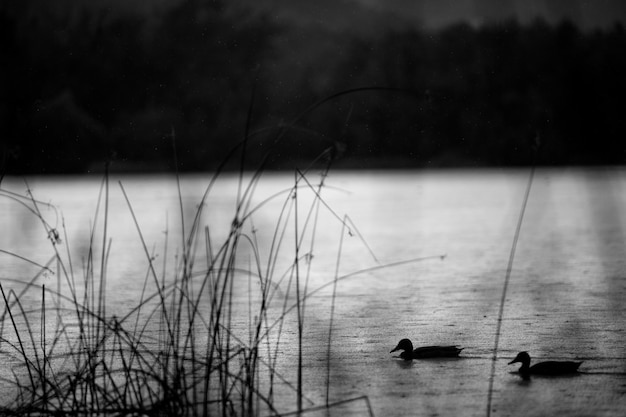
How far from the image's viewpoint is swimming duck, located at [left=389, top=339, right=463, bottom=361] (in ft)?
10.8

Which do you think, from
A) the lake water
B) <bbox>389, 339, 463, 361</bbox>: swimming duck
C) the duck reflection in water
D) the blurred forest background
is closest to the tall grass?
the lake water

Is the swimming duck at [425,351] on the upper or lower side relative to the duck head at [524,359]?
lower

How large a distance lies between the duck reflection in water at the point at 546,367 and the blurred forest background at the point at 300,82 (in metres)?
14.4

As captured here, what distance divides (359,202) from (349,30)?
708 inches

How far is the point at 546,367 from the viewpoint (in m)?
3.04

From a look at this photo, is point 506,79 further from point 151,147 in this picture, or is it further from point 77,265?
point 77,265

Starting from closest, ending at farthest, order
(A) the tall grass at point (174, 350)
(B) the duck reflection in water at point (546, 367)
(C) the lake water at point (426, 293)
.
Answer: (A) the tall grass at point (174, 350)
(C) the lake water at point (426, 293)
(B) the duck reflection in water at point (546, 367)

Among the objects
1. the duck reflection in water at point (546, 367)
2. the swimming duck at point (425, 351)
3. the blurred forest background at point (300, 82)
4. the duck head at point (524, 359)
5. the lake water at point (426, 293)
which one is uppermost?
the blurred forest background at point (300, 82)

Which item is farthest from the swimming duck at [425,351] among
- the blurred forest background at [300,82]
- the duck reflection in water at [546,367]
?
the blurred forest background at [300,82]

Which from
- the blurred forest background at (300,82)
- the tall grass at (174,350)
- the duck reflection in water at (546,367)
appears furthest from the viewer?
the blurred forest background at (300,82)

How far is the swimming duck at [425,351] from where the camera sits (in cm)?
330

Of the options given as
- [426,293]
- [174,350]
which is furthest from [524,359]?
[426,293]

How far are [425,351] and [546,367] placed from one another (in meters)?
0.41

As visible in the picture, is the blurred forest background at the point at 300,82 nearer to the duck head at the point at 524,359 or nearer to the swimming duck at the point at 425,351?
the swimming duck at the point at 425,351
